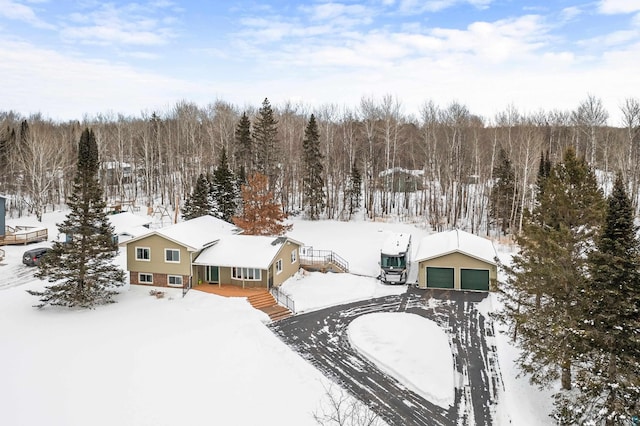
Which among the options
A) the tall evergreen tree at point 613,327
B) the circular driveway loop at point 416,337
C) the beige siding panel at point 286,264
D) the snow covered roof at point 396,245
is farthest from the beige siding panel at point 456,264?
the tall evergreen tree at point 613,327

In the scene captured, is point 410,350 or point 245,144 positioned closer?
point 410,350

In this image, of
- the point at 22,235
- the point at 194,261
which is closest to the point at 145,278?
the point at 194,261

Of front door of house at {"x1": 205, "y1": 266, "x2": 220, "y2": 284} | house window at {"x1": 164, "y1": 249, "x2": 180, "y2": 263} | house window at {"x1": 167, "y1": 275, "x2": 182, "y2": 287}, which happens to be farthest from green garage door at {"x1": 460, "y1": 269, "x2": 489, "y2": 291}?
house window at {"x1": 164, "y1": 249, "x2": 180, "y2": 263}

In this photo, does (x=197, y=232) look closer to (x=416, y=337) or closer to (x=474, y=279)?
(x=416, y=337)

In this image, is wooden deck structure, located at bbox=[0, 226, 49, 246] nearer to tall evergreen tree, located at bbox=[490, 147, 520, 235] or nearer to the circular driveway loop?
the circular driveway loop

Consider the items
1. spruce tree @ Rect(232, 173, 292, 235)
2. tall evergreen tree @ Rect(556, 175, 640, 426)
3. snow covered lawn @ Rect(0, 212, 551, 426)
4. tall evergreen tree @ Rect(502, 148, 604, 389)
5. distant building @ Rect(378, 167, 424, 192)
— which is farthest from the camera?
distant building @ Rect(378, 167, 424, 192)
